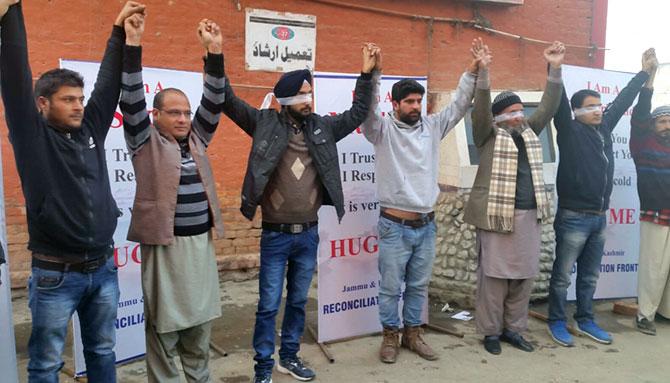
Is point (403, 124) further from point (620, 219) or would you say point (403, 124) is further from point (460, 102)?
point (620, 219)

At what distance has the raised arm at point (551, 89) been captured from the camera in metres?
4.23

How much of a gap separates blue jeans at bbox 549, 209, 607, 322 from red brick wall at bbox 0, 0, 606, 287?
329cm

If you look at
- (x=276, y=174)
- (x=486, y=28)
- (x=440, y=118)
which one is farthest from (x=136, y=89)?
(x=486, y=28)

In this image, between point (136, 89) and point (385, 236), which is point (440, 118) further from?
point (136, 89)

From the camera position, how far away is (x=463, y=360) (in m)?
4.12

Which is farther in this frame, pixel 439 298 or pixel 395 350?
pixel 439 298

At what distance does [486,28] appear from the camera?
796 cm

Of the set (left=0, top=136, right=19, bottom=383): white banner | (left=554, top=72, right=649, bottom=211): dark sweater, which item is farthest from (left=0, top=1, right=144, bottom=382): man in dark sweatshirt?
(left=554, top=72, right=649, bottom=211): dark sweater

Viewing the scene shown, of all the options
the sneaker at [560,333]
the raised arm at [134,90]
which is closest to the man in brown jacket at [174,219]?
the raised arm at [134,90]

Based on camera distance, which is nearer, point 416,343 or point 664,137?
Result: point 416,343

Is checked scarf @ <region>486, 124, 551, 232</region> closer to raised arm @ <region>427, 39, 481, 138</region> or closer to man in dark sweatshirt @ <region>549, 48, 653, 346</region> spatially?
raised arm @ <region>427, 39, 481, 138</region>

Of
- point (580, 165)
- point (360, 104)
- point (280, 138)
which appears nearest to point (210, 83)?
point (280, 138)

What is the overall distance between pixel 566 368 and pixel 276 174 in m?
2.48

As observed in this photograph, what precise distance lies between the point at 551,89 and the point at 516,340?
1.93 m
